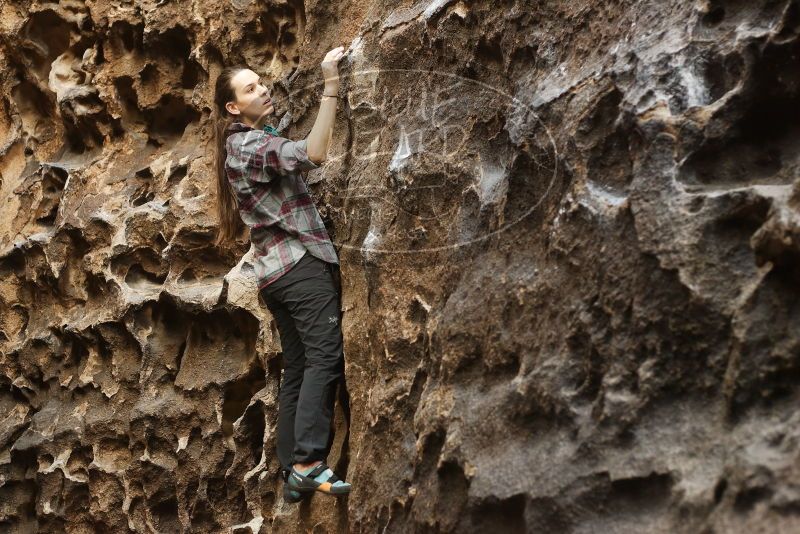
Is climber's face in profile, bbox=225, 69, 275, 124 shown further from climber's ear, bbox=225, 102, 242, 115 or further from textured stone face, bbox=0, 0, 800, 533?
textured stone face, bbox=0, 0, 800, 533

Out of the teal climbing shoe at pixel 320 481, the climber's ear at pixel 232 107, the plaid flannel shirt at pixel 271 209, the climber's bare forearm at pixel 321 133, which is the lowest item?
the teal climbing shoe at pixel 320 481

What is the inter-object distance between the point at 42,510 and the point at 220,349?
4.09 ft

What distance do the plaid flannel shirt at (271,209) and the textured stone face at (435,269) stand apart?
187mm

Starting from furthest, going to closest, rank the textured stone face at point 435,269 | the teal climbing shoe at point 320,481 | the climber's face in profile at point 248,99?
1. the climber's face in profile at point 248,99
2. the teal climbing shoe at point 320,481
3. the textured stone face at point 435,269

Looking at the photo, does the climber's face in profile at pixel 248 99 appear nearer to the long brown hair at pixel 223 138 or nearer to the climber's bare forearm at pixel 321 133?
the long brown hair at pixel 223 138

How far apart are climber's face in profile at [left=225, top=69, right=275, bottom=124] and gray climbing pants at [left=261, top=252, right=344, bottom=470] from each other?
1.71 ft

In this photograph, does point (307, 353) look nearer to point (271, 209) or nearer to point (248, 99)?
point (271, 209)

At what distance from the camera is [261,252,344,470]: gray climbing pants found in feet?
10.2

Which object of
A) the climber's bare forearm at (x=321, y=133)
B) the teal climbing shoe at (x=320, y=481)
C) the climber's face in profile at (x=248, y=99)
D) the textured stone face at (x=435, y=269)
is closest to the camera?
the textured stone face at (x=435, y=269)

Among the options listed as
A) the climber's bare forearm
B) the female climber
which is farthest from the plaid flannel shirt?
the climber's bare forearm

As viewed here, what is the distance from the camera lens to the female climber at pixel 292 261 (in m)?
3.08

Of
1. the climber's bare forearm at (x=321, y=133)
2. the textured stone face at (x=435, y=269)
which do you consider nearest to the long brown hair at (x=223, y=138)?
the textured stone face at (x=435, y=269)

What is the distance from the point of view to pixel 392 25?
11.1ft

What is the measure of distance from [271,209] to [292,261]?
7.3 inches
